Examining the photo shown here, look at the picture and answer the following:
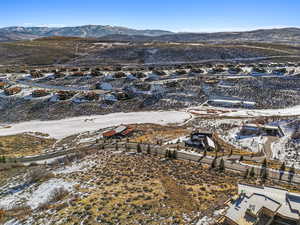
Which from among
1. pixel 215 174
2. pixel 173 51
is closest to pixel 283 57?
pixel 173 51

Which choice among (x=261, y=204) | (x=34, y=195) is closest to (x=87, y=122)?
(x=34, y=195)

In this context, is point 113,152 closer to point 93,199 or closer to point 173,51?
point 93,199

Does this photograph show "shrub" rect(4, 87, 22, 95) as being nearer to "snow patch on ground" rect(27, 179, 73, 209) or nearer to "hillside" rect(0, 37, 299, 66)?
"hillside" rect(0, 37, 299, 66)

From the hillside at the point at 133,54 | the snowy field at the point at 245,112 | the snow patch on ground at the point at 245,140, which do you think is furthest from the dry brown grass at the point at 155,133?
the hillside at the point at 133,54

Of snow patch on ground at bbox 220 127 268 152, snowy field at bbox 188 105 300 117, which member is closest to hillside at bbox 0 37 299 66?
snowy field at bbox 188 105 300 117

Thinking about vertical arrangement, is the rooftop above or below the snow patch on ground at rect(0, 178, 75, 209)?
above

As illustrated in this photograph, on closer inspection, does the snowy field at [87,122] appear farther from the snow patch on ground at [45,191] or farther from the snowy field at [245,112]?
the snow patch on ground at [45,191]

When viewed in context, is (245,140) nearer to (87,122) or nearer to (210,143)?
(210,143)

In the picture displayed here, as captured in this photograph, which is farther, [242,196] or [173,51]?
[173,51]

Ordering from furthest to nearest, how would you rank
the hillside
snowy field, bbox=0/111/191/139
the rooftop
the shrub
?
1. the hillside
2. the shrub
3. snowy field, bbox=0/111/191/139
4. the rooftop
